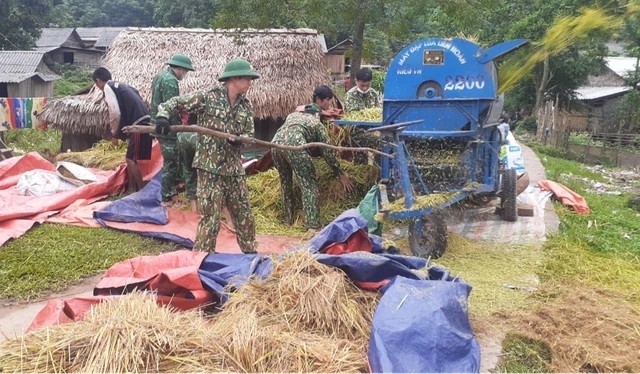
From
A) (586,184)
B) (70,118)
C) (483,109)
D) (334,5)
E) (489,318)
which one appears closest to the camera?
(489,318)

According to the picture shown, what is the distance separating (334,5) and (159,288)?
7357 millimetres

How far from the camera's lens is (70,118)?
11.8 m

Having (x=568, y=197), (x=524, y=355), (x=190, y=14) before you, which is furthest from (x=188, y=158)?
(x=190, y=14)

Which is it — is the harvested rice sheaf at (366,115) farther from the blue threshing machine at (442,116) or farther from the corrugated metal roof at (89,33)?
the corrugated metal roof at (89,33)

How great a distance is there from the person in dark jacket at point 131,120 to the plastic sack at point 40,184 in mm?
865

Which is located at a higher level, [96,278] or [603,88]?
[603,88]

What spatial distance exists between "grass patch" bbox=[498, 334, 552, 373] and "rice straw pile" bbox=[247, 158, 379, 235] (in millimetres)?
3679

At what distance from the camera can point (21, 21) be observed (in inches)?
1264

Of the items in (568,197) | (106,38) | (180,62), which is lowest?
(568,197)

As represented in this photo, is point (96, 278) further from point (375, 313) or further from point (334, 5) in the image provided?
point (334, 5)

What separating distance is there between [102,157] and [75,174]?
1915 mm

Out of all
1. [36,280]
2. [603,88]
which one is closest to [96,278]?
[36,280]

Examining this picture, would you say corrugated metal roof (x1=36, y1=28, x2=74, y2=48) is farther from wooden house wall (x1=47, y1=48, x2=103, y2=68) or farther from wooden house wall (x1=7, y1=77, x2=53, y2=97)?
wooden house wall (x1=7, y1=77, x2=53, y2=97)

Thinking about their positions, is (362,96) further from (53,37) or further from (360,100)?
(53,37)
